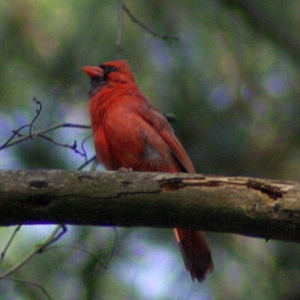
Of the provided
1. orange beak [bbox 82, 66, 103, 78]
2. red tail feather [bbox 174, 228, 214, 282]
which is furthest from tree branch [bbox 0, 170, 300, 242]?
orange beak [bbox 82, 66, 103, 78]

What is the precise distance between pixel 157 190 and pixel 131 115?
6.54 ft

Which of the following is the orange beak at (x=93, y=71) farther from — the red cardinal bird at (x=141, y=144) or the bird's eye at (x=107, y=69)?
the red cardinal bird at (x=141, y=144)

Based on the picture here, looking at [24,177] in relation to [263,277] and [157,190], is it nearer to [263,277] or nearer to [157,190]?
[157,190]

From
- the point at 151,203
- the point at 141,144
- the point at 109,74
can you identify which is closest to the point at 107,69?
the point at 109,74

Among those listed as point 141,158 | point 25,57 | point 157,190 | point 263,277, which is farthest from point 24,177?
point 25,57

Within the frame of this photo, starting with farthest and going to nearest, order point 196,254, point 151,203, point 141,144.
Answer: point 141,144
point 196,254
point 151,203

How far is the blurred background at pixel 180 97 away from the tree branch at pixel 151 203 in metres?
2.29

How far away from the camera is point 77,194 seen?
10.8ft

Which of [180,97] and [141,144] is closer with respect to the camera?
[141,144]

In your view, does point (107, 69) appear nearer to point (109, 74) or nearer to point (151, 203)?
point (109, 74)

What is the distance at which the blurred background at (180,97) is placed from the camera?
5.75m

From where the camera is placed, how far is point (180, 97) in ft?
21.0

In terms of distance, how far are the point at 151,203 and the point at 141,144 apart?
1.80 metres

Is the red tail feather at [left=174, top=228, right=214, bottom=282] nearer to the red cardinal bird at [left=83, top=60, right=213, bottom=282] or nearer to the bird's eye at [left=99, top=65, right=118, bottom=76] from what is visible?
the red cardinal bird at [left=83, top=60, right=213, bottom=282]
